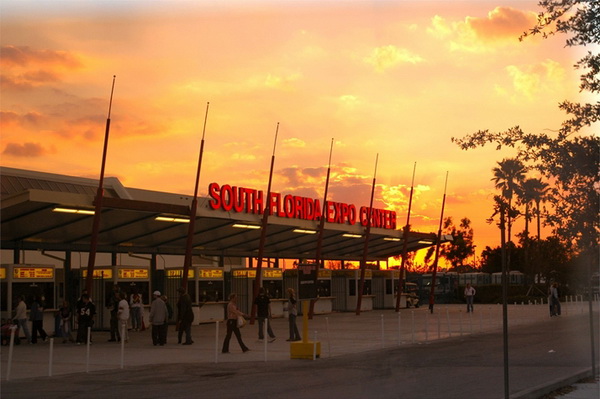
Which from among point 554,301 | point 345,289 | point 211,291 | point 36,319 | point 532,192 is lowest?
point 36,319

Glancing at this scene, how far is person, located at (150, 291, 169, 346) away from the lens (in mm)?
28109

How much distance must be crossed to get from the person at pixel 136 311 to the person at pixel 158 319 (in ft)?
25.9

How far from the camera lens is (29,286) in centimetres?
3316

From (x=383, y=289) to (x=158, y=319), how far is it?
3646cm

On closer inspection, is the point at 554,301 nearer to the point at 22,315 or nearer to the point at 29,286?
the point at 29,286

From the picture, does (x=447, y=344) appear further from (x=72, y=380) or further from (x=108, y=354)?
(x=72, y=380)

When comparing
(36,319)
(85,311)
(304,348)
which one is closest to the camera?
(304,348)

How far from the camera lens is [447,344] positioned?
27.3m

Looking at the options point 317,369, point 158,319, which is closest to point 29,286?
point 158,319

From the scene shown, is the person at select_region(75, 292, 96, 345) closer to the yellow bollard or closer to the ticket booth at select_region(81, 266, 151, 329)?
the yellow bollard

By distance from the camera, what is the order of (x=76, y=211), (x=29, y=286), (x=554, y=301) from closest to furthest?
(x=29, y=286) < (x=76, y=211) < (x=554, y=301)

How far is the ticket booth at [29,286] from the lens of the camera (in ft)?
106

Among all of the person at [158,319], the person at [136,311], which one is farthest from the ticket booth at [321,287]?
the person at [158,319]

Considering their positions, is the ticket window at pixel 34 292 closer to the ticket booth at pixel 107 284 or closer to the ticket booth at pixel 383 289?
the ticket booth at pixel 107 284
